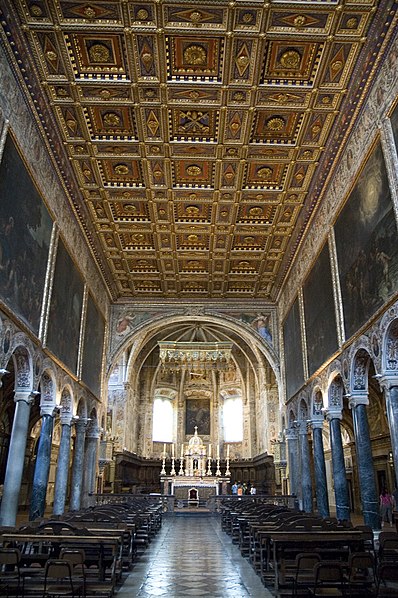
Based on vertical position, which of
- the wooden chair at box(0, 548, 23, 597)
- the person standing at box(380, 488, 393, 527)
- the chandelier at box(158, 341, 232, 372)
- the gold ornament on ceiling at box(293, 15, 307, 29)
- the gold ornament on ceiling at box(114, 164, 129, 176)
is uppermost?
the gold ornament on ceiling at box(114, 164, 129, 176)

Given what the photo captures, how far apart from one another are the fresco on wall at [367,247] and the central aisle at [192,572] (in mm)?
6520

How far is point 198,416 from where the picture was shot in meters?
38.5

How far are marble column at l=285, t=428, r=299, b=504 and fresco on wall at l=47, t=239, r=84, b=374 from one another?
10621 mm

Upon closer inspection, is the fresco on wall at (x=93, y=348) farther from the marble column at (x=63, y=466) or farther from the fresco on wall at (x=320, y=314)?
the fresco on wall at (x=320, y=314)

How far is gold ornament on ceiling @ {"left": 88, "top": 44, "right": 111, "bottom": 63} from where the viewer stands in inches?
488

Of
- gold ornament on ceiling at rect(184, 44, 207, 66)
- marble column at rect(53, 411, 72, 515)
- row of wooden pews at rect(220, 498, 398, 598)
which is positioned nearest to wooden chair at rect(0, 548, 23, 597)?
row of wooden pews at rect(220, 498, 398, 598)

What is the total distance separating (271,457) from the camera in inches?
1156

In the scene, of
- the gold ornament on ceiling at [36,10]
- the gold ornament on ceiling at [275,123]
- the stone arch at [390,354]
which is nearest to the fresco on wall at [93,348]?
the gold ornament on ceiling at [275,123]

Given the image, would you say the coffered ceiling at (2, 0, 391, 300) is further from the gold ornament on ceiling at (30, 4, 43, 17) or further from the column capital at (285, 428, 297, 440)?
the column capital at (285, 428, 297, 440)

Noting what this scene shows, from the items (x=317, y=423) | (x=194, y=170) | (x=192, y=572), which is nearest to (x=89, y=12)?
(x=194, y=170)

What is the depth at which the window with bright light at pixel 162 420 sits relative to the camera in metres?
37.7

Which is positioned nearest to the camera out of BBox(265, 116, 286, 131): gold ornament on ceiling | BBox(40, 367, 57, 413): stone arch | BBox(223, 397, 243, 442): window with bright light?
BBox(265, 116, 286, 131): gold ornament on ceiling

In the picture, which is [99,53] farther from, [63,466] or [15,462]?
[63,466]

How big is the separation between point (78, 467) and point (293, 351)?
1026 cm
